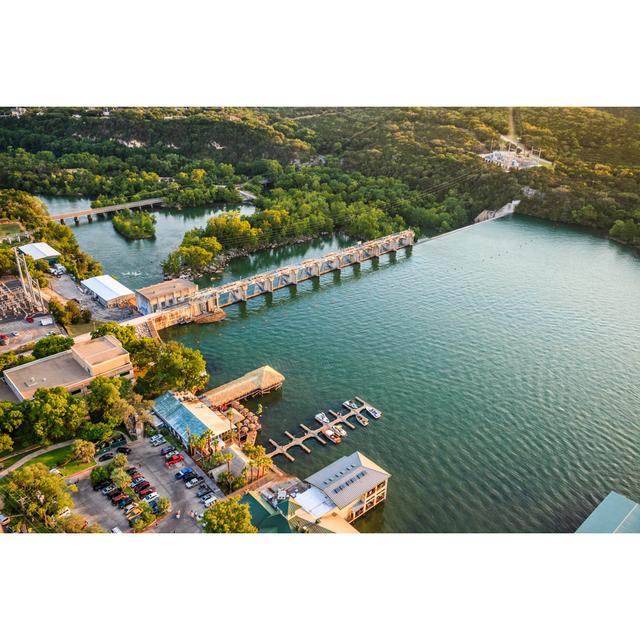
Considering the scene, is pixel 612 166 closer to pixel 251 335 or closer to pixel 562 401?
pixel 562 401

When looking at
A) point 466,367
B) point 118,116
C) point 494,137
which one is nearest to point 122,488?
point 466,367

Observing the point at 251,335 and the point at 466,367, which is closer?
the point at 466,367

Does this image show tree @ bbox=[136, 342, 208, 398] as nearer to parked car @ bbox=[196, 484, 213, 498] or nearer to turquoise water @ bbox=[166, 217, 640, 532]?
turquoise water @ bbox=[166, 217, 640, 532]

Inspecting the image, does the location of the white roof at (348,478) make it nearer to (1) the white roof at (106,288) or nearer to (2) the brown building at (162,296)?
(2) the brown building at (162,296)

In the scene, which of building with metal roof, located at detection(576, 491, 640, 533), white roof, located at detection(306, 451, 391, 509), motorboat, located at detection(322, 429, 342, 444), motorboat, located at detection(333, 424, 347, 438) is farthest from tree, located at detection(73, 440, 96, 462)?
building with metal roof, located at detection(576, 491, 640, 533)

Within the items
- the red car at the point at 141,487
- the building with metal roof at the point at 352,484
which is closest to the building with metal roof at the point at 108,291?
the red car at the point at 141,487

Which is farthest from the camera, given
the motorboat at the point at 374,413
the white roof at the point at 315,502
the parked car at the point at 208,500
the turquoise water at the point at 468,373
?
the motorboat at the point at 374,413
